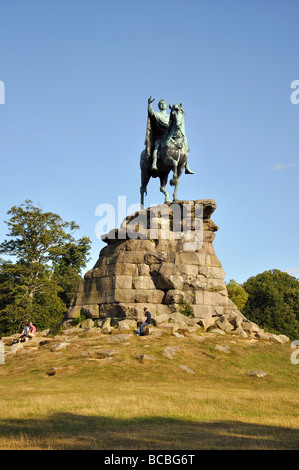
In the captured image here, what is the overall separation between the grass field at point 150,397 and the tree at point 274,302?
29.0 m

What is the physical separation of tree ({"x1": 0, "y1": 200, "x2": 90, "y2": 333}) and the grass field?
1585 centimetres

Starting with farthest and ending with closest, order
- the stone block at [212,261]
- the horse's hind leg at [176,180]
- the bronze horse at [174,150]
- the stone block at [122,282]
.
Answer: the horse's hind leg at [176,180] → the bronze horse at [174,150] → the stone block at [212,261] → the stone block at [122,282]

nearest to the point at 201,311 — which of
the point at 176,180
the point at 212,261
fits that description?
the point at 212,261

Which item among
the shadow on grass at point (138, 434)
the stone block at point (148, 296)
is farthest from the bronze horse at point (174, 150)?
the shadow on grass at point (138, 434)

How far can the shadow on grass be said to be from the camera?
652 cm

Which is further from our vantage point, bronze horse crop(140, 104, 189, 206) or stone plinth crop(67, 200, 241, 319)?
A: bronze horse crop(140, 104, 189, 206)

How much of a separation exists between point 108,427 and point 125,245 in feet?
45.4

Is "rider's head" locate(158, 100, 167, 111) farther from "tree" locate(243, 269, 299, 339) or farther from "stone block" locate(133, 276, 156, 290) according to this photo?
"tree" locate(243, 269, 299, 339)

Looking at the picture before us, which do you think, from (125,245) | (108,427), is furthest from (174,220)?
(108,427)

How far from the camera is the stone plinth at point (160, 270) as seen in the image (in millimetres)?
19922

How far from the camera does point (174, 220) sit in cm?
2162

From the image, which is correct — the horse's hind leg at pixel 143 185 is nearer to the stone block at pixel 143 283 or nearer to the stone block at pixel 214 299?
the stone block at pixel 143 283

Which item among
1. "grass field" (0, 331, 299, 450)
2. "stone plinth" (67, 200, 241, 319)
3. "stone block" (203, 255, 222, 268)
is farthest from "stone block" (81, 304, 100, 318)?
"stone block" (203, 255, 222, 268)
